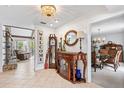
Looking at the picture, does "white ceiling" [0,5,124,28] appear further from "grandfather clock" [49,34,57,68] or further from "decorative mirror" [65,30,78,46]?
"grandfather clock" [49,34,57,68]

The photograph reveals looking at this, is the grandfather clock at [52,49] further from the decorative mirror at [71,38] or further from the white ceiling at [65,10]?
the white ceiling at [65,10]

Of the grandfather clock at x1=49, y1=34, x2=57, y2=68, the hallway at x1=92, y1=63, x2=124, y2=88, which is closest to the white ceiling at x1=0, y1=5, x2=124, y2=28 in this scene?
the hallway at x1=92, y1=63, x2=124, y2=88

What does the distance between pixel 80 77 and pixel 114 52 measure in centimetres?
149

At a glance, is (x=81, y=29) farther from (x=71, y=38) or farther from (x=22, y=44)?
(x=22, y=44)

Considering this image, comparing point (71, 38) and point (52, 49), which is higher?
point (71, 38)

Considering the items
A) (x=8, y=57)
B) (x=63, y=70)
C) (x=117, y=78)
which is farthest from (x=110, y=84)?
(x=8, y=57)

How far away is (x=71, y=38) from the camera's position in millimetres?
5035

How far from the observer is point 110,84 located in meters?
3.42

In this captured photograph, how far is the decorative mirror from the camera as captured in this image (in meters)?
4.78

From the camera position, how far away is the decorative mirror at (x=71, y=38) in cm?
478

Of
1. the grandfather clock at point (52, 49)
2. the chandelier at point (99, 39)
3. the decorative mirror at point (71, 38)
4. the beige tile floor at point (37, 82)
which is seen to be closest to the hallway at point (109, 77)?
the beige tile floor at point (37, 82)

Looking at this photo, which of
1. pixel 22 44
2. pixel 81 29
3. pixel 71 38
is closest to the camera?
pixel 81 29

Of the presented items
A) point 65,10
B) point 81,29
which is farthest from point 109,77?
point 65,10
